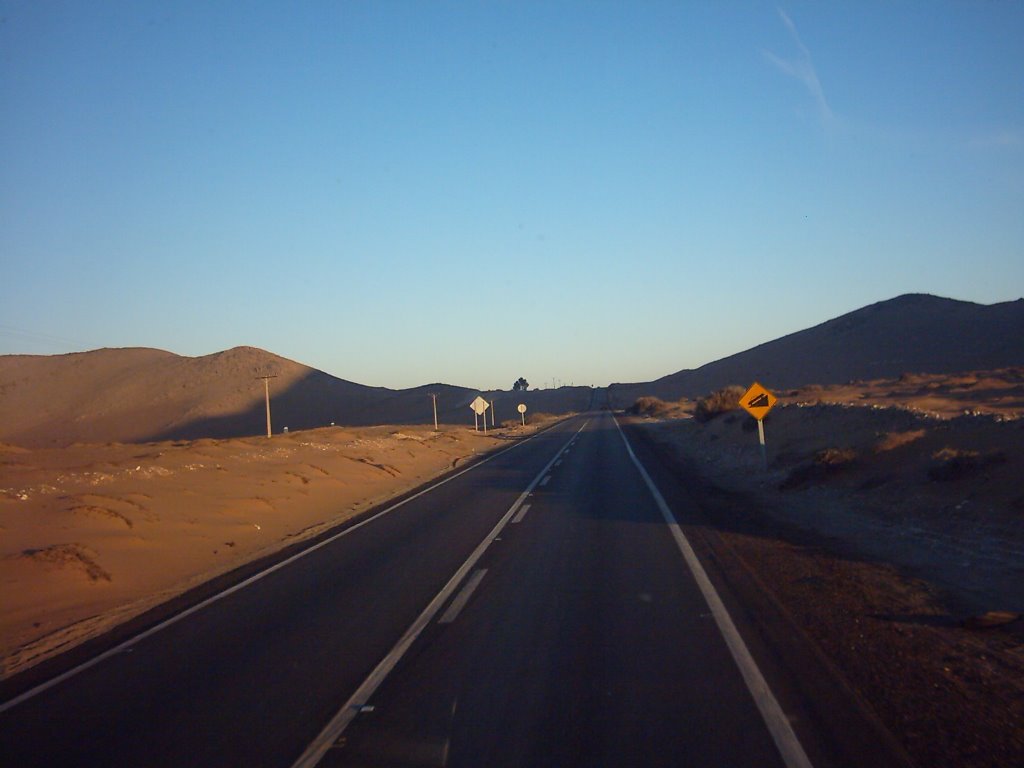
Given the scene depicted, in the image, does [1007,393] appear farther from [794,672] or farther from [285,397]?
[285,397]

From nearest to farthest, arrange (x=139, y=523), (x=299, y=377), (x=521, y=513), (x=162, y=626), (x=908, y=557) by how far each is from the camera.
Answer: (x=162, y=626) → (x=908, y=557) → (x=139, y=523) → (x=521, y=513) → (x=299, y=377)

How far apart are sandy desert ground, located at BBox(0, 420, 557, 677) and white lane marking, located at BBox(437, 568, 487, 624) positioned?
4042 millimetres

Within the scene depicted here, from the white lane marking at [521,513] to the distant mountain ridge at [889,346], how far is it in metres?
72.2

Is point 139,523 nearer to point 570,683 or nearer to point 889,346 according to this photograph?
point 570,683

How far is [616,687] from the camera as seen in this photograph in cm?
728

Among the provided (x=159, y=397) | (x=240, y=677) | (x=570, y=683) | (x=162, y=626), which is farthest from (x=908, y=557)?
(x=159, y=397)

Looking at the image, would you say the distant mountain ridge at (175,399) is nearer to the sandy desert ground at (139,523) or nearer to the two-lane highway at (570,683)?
the sandy desert ground at (139,523)

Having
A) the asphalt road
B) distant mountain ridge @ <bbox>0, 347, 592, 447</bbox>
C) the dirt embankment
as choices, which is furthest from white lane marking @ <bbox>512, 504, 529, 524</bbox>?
distant mountain ridge @ <bbox>0, 347, 592, 447</bbox>

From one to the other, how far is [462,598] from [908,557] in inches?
256

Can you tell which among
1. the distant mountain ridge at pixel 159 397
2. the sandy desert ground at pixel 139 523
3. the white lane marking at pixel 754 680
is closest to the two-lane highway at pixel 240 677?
the sandy desert ground at pixel 139 523

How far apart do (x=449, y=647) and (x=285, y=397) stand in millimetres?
131328

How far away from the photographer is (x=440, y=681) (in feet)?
25.0

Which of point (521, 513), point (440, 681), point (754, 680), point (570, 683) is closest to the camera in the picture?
point (754, 680)

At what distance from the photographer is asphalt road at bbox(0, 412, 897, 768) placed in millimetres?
6133
